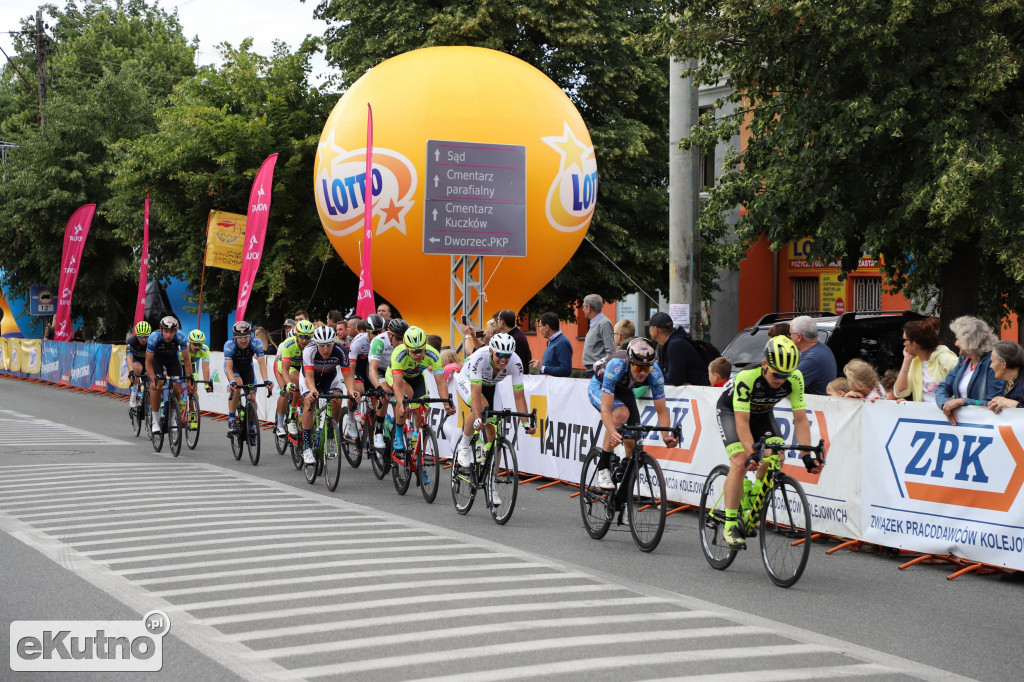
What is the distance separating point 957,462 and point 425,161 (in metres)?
13.1

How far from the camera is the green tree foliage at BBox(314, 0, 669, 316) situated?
2714cm

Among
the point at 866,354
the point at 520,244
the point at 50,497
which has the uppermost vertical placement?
the point at 520,244

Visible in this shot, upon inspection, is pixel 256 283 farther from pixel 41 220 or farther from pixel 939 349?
pixel 939 349

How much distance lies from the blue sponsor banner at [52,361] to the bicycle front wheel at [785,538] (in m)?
28.8

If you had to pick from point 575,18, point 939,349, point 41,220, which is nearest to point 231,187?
point 575,18

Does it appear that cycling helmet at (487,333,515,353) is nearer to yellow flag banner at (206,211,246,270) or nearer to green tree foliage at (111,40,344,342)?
yellow flag banner at (206,211,246,270)

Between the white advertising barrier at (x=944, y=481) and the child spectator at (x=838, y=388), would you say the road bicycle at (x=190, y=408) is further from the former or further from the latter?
the white advertising barrier at (x=944, y=481)

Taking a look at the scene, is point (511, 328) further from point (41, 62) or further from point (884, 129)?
point (41, 62)

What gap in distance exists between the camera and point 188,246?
31.8m

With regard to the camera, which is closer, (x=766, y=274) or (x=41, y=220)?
(x=766, y=274)

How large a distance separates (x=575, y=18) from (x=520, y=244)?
11.5m

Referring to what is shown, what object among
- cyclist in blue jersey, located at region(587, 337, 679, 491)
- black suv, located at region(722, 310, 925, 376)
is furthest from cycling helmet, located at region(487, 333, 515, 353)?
black suv, located at region(722, 310, 925, 376)

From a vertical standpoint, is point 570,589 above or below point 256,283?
below

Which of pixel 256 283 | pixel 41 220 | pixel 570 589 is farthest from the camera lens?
pixel 41 220
